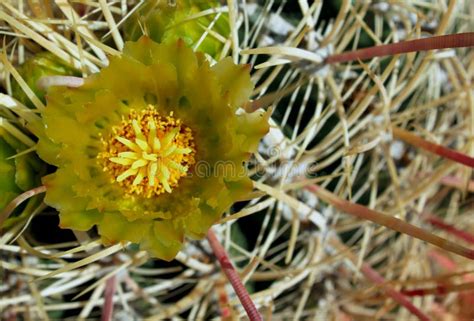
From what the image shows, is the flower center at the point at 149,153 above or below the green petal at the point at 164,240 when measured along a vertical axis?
above

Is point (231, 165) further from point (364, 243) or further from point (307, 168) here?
point (364, 243)

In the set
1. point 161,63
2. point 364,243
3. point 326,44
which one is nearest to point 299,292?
point 364,243

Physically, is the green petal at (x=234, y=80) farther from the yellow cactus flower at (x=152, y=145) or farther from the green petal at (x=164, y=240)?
the green petal at (x=164, y=240)

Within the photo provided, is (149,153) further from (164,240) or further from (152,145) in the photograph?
(164,240)

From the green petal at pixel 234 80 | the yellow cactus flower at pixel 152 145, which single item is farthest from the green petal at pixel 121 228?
the green petal at pixel 234 80

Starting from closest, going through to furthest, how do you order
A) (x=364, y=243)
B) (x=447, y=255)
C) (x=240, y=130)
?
(x=240, y=130), (x=364, y=243), (x=447, y=255)

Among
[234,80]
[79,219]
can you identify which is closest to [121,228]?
[79,219]

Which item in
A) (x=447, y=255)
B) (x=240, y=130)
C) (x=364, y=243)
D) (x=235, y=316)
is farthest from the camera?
(x=447, y=255)

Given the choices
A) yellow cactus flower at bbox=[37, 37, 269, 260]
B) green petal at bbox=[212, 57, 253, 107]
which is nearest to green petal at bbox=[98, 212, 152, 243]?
yellow cactus flower at bbox=[37, 37, 269, 260]

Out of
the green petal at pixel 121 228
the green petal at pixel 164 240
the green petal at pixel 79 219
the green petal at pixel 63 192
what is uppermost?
the green petal at pixel 63 192
